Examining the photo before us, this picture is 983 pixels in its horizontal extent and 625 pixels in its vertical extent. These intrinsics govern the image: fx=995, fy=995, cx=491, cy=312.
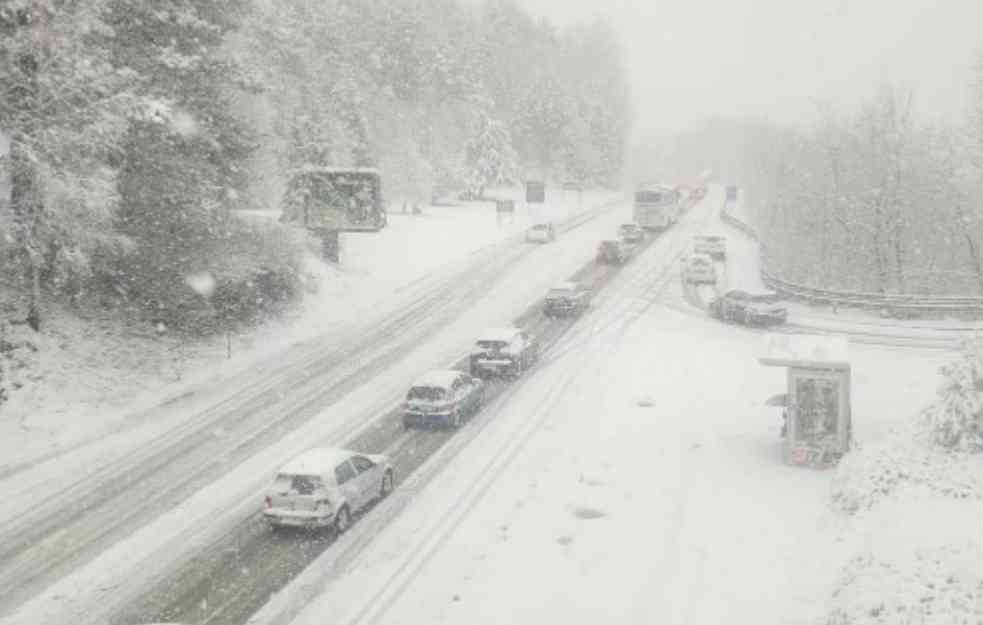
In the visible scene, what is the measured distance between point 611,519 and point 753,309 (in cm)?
2316

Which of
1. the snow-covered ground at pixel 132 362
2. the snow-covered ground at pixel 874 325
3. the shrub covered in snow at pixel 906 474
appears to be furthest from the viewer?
the snow-covered ground at pixel 874 325

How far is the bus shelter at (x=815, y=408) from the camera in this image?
26031mm

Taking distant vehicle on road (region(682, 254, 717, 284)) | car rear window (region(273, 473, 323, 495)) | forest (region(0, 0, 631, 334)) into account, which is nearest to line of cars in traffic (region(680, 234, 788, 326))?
distant vehicle on road (region(682, 254, 717, 284))

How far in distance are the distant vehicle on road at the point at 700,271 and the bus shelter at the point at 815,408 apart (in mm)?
25868

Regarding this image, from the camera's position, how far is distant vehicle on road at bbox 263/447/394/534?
20.5 meters

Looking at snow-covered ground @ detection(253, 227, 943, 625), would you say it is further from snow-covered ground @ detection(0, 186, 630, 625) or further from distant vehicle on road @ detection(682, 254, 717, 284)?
distant vehicle on road @ detection(682, 254, 717, 284)

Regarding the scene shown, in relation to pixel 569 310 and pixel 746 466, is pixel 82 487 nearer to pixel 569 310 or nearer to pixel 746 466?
pixel 746 466

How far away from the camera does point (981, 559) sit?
669 inches

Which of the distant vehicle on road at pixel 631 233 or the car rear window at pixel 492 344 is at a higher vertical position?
the distant vehicle on road at pixel 631 233

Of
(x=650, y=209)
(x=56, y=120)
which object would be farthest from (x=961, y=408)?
(x=650, y=209)

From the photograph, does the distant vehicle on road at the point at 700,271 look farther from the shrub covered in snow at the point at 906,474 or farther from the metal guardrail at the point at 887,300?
the shrub covered in snow at the point at 906,474

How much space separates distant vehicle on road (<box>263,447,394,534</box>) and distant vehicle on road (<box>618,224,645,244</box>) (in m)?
43.9

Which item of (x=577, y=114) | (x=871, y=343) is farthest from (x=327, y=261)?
(x=577, y=114)

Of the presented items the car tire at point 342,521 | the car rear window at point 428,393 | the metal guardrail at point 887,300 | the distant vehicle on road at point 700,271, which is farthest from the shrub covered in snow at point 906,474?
the distant vehicle on road at point 700,271
